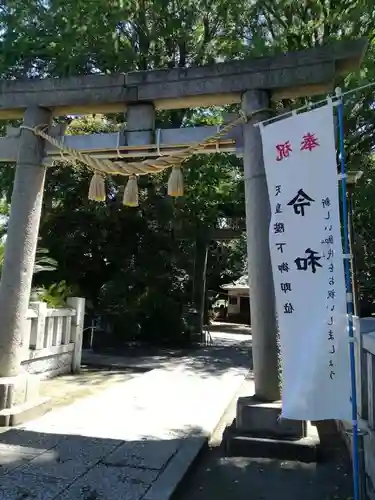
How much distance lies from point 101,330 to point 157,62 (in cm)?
810

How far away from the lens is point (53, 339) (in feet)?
26.0

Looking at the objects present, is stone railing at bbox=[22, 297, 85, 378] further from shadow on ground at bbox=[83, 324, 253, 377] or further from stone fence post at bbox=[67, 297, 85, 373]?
shadow on ground at bbox=[83, 324, 253, 377]

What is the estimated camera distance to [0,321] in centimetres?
527

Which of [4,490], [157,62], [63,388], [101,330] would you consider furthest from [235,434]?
[157,62]

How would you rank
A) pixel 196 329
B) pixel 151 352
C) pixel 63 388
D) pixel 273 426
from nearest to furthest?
pixel 273 426 < pixel 63 388 < pixel 151 352 < pixel 196 329

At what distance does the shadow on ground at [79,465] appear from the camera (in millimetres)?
3424

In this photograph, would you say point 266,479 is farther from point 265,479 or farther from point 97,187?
point 97,187

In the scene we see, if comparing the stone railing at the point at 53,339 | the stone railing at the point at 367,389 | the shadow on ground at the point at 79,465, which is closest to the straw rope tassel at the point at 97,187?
the stone railing at the point at 53,339

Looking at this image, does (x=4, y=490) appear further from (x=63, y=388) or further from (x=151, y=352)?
(x=151, y=352)

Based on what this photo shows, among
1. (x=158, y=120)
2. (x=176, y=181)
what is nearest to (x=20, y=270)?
(x=176, y=181)

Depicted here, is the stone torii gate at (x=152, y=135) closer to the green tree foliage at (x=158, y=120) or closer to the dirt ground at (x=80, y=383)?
the dirt ground at (x=80, y=383)

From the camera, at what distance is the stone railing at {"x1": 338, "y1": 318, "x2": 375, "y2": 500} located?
3.43m

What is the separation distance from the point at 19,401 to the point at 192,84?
4163mm

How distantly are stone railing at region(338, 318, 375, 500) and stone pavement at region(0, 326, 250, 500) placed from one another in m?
1.52
